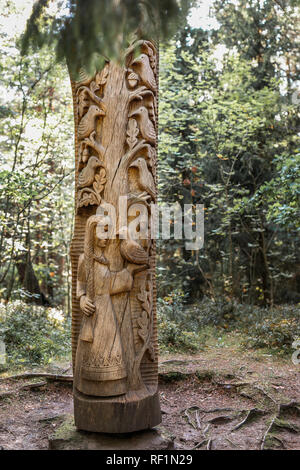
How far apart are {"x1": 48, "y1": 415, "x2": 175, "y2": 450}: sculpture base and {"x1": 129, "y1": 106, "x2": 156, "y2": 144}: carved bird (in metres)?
3.02

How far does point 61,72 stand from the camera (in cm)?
983

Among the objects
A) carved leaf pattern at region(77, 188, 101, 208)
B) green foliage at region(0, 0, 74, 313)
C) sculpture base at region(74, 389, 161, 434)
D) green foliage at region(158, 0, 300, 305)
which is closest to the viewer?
sculpture base at region(74, 389, 161, 434)

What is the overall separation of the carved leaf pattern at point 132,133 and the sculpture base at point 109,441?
289 centimetres

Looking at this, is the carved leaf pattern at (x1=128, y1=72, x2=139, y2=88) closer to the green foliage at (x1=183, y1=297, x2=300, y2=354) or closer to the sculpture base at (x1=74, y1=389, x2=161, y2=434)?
the sculpture base at (x1=74, y1=389, x2=161, y2=434)

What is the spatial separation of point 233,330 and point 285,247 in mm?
4997

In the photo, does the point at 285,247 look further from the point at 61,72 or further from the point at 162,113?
the point at 61,72

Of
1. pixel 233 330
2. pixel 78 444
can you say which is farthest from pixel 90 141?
pixel 233 330

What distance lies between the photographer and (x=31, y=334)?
825 cm

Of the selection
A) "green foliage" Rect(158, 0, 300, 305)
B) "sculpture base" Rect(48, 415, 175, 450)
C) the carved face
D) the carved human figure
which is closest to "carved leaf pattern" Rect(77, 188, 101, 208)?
the carved human figure

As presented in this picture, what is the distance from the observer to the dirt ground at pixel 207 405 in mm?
4324

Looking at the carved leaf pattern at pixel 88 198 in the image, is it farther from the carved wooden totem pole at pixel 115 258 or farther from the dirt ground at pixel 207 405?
the dirt ground at pixel 207 405

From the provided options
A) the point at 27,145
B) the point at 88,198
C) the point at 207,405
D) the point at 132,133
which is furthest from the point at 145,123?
the point at 27,145

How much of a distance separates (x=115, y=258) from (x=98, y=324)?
67 centimetres

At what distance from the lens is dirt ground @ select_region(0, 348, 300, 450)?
4.32 metres
